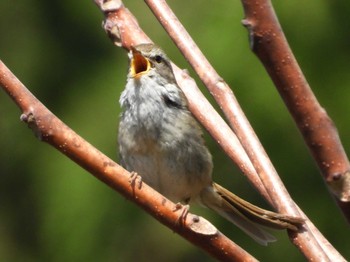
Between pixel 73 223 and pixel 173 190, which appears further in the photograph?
pixel 73 223

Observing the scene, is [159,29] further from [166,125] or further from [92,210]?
[166,125]

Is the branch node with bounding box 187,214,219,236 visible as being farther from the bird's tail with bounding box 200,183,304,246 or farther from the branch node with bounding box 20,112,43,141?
the bird's tail with bounding box 200,183,304,246

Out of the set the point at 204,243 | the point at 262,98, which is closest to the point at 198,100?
the point at 204,243

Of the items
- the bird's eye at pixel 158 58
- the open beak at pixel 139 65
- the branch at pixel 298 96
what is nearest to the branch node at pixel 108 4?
the open beak at pixel 139 65

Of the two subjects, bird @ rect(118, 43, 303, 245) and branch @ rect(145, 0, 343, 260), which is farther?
bird @ rect(118, 43, 303, 245)

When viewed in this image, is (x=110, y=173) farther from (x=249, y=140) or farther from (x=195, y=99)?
(x=195, y=99)

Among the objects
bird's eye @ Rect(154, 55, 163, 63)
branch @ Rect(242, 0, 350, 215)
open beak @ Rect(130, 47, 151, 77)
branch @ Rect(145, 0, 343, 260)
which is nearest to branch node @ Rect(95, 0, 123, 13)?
branch @ Rect(145, 0, 343, 260)
